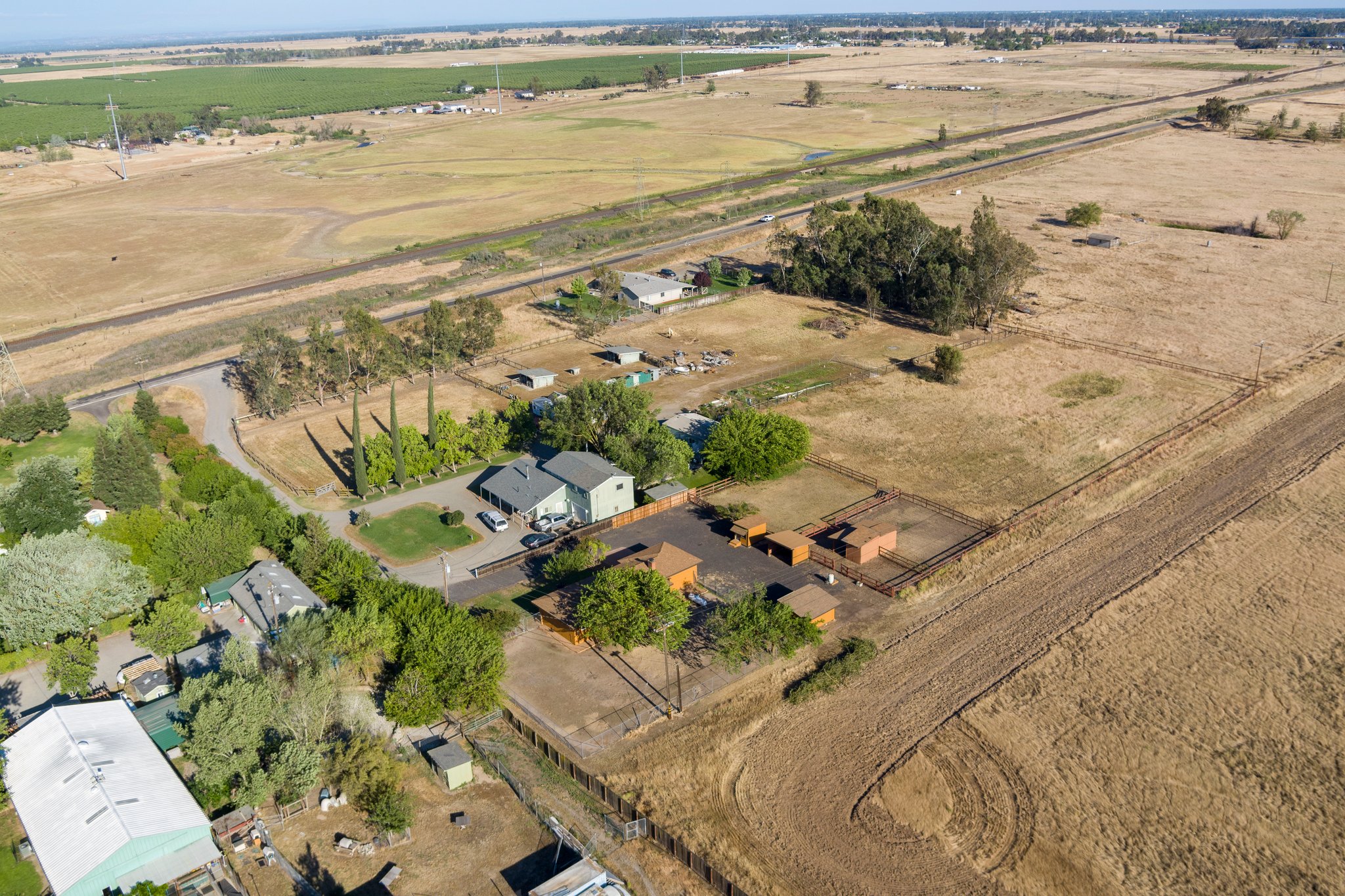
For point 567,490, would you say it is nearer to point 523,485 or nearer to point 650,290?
point 523,485

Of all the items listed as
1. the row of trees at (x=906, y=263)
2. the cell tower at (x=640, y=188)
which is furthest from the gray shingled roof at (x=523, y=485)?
the cell tower at (x=640, y=188)

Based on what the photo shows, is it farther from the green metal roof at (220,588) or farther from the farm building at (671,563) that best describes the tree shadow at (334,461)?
the farm building at (671,563)

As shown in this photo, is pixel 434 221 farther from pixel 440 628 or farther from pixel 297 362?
pixel 440 628

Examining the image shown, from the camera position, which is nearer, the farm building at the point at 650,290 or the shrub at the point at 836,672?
the shrub at the point at 836,672

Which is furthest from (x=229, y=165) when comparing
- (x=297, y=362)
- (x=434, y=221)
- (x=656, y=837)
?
(x=656, y=837)

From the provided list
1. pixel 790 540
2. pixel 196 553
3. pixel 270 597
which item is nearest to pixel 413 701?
pixel 270 597
